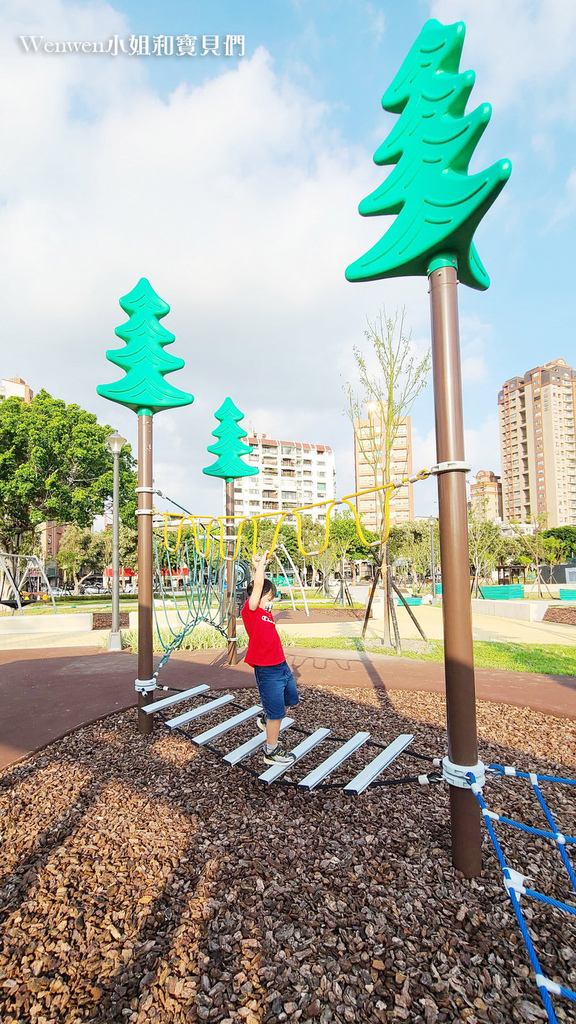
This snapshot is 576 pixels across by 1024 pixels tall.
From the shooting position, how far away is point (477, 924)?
7.07 ft

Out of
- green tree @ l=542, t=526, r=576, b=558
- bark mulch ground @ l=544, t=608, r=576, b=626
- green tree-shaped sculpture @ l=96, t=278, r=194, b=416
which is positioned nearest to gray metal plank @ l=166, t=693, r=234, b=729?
green tree-shaped sculpture @ l=96, t=278, r=194, b=416

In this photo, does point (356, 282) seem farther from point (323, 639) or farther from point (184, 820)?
point (323, 639)

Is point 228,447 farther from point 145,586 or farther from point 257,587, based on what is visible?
point 257,587

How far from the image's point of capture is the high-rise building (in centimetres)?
10412

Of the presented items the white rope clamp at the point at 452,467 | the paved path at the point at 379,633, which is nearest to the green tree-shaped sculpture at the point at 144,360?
the white rope clamp at the point at 452,467

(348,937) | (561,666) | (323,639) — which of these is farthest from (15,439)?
(348,937)

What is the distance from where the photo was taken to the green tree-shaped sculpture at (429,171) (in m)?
2.49

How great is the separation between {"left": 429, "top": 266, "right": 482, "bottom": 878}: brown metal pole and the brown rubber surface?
3454 mm

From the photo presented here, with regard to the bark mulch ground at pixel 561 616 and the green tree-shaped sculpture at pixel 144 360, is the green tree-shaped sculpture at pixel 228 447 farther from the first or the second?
the bark mulch ground at pixel 561 616

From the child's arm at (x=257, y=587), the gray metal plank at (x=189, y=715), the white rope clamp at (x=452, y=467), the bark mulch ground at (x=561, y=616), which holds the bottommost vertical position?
the bark mulch ground at (x=561, y=616)

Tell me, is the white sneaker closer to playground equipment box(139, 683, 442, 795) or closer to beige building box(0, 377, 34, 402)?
playground equipment box(139, 683, 442, 795)

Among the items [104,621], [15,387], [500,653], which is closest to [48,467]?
[104,621]

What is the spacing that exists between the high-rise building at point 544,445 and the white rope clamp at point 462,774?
11002 centimetres

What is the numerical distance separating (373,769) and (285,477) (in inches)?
3651
